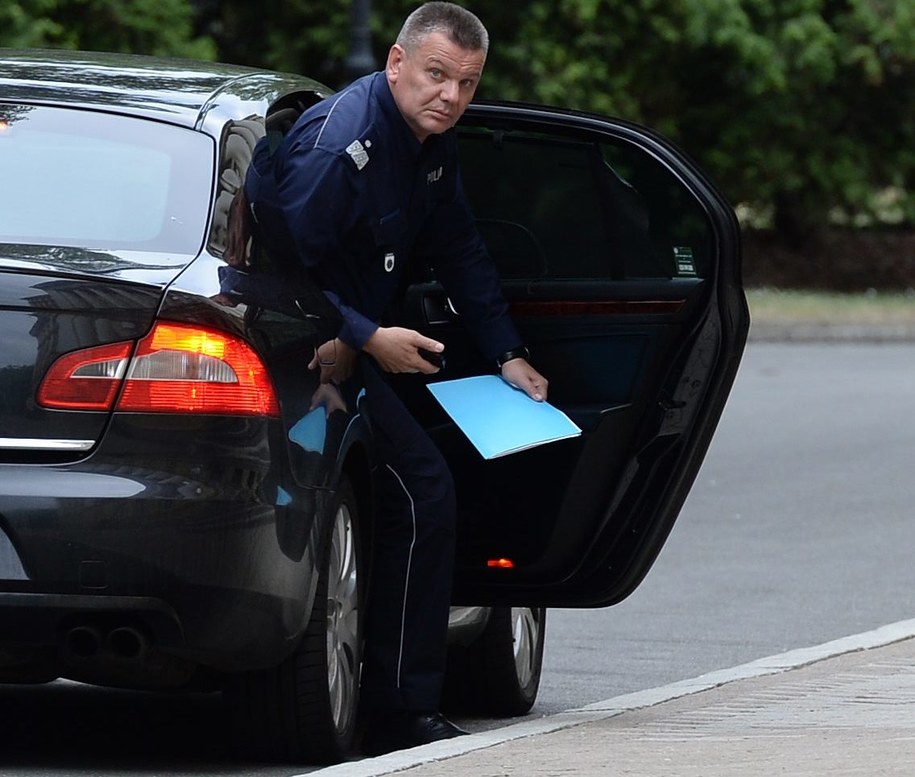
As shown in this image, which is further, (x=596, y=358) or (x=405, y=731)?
(x=596, y=358)

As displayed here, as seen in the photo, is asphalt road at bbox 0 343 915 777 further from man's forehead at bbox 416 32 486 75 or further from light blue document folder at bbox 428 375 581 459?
man's forehead at bbox 416 32 486 75

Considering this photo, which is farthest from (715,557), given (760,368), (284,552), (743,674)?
(760,368)

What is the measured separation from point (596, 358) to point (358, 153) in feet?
3.22

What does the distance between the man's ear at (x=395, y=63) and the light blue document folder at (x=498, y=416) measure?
0.74 m

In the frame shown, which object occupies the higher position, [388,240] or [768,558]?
[388,240]

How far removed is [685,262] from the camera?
5.94 m

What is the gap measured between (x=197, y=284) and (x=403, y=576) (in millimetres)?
1070

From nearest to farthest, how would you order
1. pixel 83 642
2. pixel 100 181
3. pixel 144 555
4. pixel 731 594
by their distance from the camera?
pixel 144 555
pixel 83 642
pixel 100 181
pixel 731 594

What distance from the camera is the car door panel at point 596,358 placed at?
583 centimetres

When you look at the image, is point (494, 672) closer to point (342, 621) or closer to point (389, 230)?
point (342, 621)

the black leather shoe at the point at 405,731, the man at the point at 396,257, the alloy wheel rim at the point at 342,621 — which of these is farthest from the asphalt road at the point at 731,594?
the man at the point at 396,257

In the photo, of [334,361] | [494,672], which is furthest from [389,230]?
[494,672]

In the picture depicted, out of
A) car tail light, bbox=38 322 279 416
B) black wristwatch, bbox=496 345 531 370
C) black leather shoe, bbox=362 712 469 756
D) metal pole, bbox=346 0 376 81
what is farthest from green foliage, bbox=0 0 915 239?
car tail light, bbox=38 322 279 416

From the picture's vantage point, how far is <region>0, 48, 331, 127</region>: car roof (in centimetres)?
518
